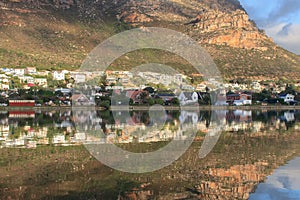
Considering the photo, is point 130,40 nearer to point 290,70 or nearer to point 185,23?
point 185,23

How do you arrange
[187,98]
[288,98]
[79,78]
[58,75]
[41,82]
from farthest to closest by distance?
[58,75] → [79,78] → [41,82] → [288,98] → [187,98]

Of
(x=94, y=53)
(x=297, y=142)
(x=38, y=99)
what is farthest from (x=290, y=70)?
(x=297, y=142)

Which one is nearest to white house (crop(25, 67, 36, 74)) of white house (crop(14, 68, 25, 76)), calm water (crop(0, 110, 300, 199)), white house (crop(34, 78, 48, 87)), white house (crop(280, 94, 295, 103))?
white house (crop(14, 68, 25, 76))

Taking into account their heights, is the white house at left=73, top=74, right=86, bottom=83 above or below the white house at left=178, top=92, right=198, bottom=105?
above

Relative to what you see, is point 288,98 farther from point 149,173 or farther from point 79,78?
point 149,173

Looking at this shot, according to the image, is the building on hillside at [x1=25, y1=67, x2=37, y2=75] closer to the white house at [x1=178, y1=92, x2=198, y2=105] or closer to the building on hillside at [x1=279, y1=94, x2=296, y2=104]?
the white house at [x1=178, y1=92, x2=198, y2=105]

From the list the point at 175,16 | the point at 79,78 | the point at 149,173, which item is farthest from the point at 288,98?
the point at 149,173

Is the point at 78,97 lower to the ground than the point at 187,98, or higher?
higher
